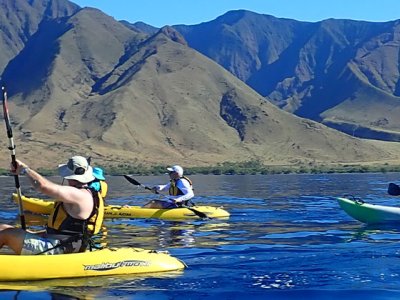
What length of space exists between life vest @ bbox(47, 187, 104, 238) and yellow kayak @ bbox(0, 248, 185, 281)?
1.32ft

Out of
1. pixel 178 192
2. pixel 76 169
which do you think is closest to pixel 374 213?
pixel 178 192

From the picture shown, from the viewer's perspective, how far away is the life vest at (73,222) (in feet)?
38.5

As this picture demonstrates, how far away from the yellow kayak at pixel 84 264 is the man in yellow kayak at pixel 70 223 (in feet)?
0.70

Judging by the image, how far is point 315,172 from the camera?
115438mm

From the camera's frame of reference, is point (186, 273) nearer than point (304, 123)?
Yes

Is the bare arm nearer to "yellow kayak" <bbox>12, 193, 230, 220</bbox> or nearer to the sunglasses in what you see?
the sunglasses

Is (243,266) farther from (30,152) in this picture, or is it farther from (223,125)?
(223,125)

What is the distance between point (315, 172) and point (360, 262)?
4031 inches

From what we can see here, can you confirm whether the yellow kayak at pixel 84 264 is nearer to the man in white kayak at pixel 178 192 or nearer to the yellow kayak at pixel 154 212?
the yellow kayak at pixel 154 212

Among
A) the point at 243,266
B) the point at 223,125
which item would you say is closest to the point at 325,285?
the point at 243,266

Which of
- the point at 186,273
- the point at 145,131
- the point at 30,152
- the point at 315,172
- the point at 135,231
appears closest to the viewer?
the point at 186,273

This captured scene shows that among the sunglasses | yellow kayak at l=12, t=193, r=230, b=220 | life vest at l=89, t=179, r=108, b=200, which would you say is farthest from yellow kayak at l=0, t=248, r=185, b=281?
yellow kayak at l=12, t=193, r=230, b=220

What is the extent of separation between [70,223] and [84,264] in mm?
734

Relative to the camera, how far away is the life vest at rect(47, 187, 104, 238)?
38.5ft
